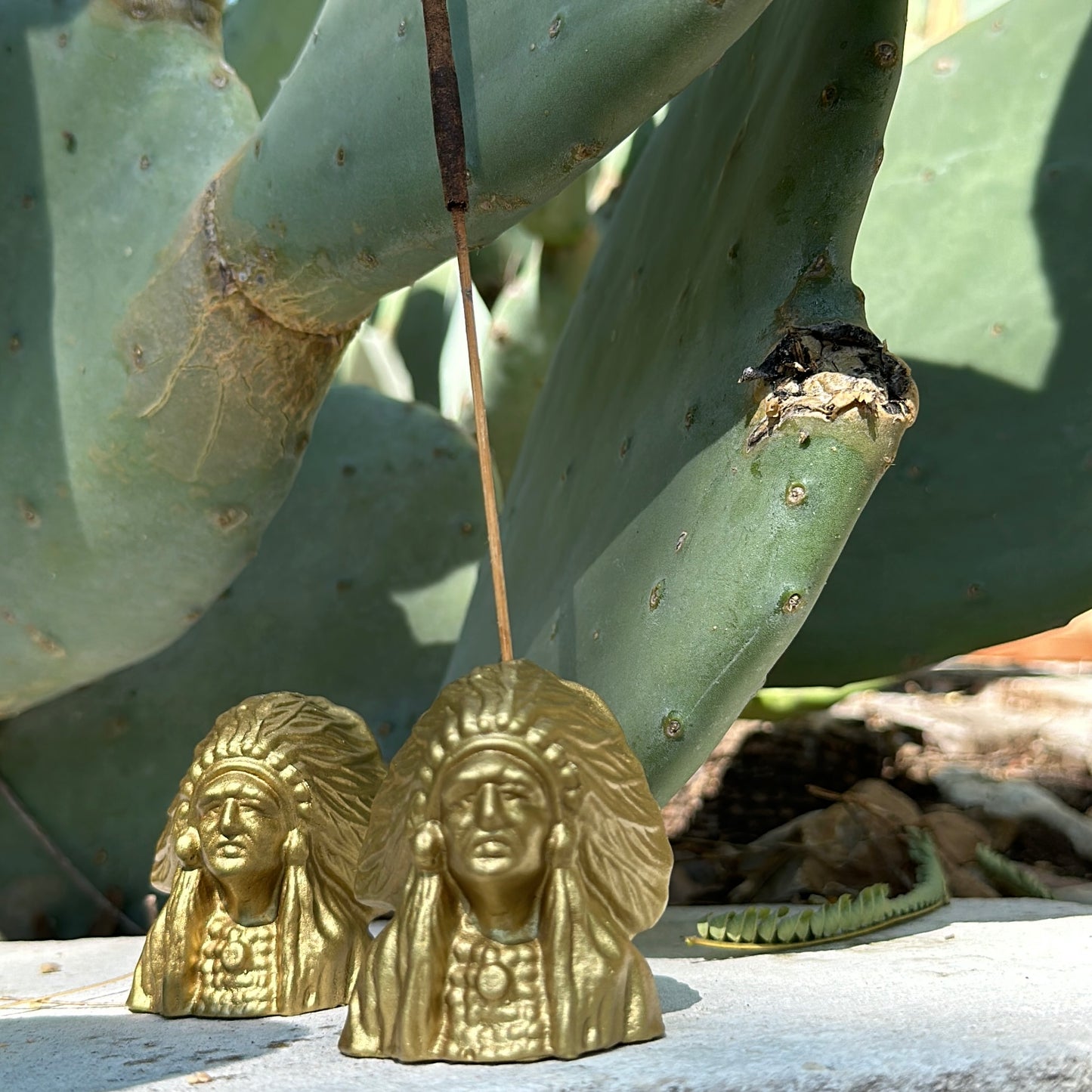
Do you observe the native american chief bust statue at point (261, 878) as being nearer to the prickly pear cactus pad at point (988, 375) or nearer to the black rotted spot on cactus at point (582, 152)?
the black rotted spot on cactus at point (582, 152)

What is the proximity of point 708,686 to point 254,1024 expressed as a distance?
1.33ft

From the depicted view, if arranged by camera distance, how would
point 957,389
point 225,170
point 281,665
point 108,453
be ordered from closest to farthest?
point 225,170 → point 108,453 → point 957,389 → point 281,665

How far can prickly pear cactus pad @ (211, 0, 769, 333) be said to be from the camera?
2.89 feet

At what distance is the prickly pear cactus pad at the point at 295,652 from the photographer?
5.85 feet

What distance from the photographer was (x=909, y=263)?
1.66 m

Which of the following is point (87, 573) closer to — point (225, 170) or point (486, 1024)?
point (225, 170)

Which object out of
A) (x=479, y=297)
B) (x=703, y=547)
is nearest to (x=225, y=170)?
(x=703, y=547)

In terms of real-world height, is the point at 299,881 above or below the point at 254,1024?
above

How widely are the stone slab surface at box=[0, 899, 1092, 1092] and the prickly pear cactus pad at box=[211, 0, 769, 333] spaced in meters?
0.56

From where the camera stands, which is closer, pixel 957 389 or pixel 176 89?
pixel 176 89

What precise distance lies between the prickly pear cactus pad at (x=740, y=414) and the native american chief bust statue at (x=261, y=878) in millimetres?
215

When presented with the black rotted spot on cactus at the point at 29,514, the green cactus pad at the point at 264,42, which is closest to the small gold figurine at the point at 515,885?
the black rotted spot on cactus at the point at 29,514

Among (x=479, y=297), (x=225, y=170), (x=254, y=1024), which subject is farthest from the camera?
(x=479, y=297)

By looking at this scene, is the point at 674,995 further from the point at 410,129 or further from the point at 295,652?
the point at 295,652
